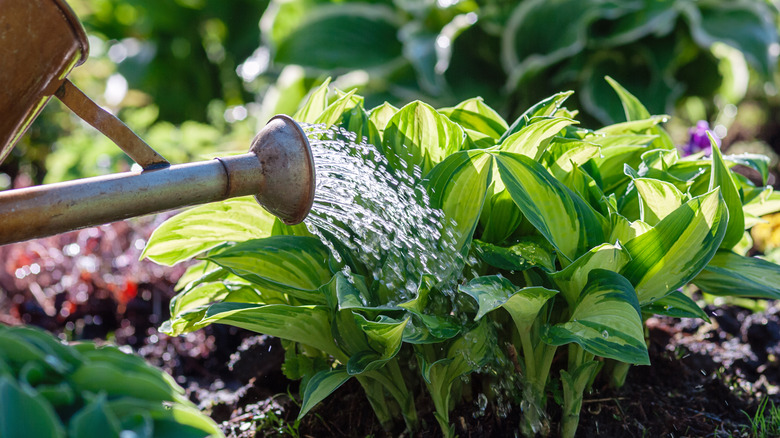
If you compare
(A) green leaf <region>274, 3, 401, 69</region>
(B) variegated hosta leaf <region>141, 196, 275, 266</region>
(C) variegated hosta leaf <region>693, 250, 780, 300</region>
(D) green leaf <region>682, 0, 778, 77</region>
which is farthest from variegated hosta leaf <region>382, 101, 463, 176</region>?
(D) green leaf <region>682, 0, 778, 77</region>

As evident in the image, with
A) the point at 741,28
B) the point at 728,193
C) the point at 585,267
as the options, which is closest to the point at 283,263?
the point at 585,267

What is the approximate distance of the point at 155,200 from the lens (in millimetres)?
1138

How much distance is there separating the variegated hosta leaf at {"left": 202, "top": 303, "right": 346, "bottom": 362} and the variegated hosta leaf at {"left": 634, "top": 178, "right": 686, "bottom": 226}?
672mm

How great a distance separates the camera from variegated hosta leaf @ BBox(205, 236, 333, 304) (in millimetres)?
1428

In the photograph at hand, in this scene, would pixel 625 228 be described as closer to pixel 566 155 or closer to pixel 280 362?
pixel 566 155

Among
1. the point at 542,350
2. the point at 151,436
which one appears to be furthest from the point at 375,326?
the point at 151,436

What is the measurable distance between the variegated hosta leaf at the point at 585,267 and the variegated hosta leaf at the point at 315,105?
69cm

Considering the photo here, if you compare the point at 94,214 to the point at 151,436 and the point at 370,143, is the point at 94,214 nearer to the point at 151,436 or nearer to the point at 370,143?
the point at 151,436

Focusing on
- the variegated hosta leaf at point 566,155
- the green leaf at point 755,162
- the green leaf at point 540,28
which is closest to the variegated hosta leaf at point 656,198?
the variegated hosta leaf at point 566,155

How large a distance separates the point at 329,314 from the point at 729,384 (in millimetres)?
1087

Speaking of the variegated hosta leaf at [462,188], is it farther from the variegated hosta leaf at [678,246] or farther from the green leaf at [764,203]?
the green leaf at [764,203]

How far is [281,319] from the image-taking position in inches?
53.9

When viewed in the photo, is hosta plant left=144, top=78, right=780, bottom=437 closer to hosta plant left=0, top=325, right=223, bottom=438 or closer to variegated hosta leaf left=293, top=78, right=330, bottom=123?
variegated hosta leaf left=293, top=78, right=330, bottom=123

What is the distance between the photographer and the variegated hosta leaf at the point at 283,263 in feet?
4.68
